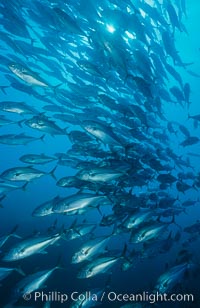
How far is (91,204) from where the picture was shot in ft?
17.5

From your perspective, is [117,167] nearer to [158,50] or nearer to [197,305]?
[197,305]

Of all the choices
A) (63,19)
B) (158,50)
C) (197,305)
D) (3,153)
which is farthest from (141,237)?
(3,153)

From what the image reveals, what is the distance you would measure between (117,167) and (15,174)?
83.3 inches

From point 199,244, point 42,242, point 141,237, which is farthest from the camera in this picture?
point 199,244

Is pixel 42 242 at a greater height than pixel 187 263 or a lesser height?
greater

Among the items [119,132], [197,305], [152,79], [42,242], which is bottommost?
[197,305]

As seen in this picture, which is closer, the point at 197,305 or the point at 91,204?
the point at 91,204

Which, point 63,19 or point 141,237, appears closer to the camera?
point 141,237

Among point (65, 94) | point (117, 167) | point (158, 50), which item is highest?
point (158, 50)

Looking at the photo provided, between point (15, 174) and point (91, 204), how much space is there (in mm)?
1693

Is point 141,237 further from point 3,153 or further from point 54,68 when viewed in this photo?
point 3,153

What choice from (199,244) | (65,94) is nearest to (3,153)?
(199,244)

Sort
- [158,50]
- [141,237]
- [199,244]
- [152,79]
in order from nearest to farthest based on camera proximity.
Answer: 1. [141,237]
2. [152,79]
3. [158,50]
4. [199,244]

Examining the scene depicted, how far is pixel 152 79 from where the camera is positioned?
26.3 feet
